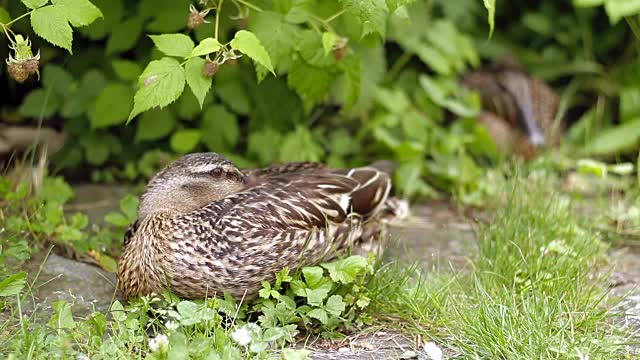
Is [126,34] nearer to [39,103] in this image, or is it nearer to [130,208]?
[39,103]

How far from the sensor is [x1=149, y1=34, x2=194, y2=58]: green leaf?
15.3 ft

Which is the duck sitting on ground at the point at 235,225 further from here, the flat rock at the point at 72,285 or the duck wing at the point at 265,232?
the flat rock at the point at 72,285

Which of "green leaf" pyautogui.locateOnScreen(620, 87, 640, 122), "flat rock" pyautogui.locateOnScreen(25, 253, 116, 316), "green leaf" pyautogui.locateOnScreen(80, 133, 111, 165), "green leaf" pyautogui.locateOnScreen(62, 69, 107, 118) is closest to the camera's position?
"flat rock" pyautogui.locateOnScreen(25, 253, 116, 316)

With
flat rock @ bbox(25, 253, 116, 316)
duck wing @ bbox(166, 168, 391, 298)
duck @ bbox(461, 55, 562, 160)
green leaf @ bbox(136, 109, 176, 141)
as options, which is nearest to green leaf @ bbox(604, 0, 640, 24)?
duck @ bbox(461, 55, 562, 160)

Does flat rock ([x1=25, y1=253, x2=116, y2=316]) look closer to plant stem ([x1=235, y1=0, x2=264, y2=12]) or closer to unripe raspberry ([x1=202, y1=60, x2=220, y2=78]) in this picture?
unripe raspberry ([x1=202, y1=60, x2=220, y2=78])

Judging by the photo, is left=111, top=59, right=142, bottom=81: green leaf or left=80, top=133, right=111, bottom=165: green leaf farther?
left=80, top=133, right=111, bottom=165: green leaf

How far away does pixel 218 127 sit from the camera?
22.5 feet

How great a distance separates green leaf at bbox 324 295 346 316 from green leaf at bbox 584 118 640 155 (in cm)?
356

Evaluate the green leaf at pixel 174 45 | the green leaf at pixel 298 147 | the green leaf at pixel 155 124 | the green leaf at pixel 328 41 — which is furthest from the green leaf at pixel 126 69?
the green leaf at pixel 174 45

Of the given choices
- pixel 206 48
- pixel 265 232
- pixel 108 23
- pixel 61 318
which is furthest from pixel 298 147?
pixel 61 318

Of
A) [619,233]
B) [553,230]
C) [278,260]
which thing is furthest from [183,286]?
[619,233]

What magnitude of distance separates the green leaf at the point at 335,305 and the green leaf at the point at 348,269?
0.08 metres

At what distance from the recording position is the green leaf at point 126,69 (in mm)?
6629

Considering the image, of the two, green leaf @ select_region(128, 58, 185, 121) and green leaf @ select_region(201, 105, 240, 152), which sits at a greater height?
green leaf @ select_region(128, 58, 185, 121)
